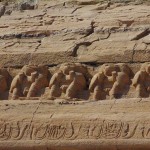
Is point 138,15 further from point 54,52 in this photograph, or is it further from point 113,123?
point 113,123

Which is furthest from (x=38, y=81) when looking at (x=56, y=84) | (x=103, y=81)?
(x=103, y=81)

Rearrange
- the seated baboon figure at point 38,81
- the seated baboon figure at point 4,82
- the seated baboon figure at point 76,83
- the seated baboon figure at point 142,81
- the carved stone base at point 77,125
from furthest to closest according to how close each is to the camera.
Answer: the seated baboon figure at point 4,82 → the seated baboon figure at point 38,81 → the seated baboon figure at point 76,83 → the seated baboon figure at point 142,81 → the carved stone base at point 77,125

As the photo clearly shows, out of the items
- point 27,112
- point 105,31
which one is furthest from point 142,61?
point 27,112

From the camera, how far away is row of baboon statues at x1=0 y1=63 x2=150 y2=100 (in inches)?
291

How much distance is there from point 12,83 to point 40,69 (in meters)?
0.37

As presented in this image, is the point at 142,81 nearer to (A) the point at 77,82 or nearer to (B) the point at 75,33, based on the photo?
(A) the point at 77,82

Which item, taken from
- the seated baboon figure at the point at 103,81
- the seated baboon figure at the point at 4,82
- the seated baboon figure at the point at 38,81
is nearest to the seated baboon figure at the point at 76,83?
the seated baboon figure at the point at 103,81

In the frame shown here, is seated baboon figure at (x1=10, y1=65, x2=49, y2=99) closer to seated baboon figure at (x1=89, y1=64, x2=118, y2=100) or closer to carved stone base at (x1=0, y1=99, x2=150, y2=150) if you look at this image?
carved stone base at (x1=0, y1=99, x2=150, y2=150)

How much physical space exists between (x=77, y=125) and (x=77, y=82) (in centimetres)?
72

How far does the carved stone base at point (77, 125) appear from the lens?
6.79m

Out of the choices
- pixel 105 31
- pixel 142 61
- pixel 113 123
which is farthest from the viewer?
pixel 105 31

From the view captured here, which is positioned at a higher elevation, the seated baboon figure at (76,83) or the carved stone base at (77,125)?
the seated baboon figure at (76,83)

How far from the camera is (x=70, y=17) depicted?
8695mm

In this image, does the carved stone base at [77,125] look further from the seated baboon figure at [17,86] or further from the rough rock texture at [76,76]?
the seated baboon figure at [17,86]
